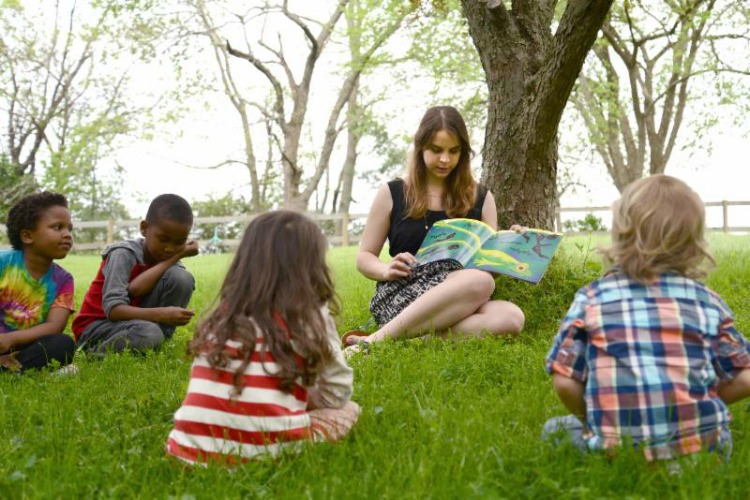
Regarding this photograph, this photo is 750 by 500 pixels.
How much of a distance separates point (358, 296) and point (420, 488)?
528 centimetres

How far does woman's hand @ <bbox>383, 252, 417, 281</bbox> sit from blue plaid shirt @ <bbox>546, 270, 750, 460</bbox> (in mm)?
2289

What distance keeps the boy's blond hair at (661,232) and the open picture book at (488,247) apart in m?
2.15

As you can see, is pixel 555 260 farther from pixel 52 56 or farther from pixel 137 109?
pixel 52 56

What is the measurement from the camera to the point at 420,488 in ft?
7.61

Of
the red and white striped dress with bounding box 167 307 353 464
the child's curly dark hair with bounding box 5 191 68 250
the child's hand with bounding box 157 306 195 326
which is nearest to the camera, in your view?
the red and white striped dress with bounding box 167 307 353 464

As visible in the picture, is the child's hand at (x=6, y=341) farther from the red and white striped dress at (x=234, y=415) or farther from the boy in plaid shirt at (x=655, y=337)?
the boy in plaid shirt at (x=655, y=337)

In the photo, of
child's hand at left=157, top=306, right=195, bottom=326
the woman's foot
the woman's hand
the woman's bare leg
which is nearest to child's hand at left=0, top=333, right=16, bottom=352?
child's hand at left=157, top=306, right=195, bottom=326

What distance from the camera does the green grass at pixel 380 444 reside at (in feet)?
7.76

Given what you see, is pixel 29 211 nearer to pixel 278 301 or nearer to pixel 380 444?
pixel 278 301

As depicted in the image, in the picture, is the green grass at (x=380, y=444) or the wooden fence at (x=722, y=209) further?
the wooden fence at (x=722, y=209)

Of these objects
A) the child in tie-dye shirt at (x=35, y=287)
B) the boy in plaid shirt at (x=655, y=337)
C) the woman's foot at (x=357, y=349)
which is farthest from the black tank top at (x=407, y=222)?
the boy in plaid shirt at (x=655, y=337)

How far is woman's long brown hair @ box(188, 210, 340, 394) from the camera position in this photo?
2586mm

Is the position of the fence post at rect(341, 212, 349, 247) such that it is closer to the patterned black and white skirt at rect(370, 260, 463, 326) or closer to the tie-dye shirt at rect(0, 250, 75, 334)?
the patterned black and white skirt at rect(370, 260, 463, 326)

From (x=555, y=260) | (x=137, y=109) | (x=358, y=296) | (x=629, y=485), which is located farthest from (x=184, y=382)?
(x=137, y=109)
